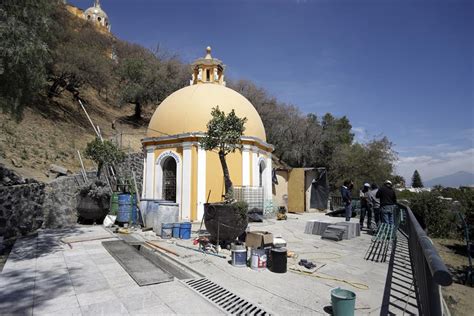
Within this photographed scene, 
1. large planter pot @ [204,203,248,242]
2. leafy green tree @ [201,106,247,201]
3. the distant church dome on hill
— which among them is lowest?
large planter pot @ [204,203,248,242]

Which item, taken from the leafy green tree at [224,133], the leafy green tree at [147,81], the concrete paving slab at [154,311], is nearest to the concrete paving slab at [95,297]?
the concrete paving slab at [154,311]

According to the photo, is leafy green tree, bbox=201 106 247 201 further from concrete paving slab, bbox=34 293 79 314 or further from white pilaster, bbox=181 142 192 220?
concrete paving slab, bbox=34 293 79 314

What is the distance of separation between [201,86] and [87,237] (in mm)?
10374

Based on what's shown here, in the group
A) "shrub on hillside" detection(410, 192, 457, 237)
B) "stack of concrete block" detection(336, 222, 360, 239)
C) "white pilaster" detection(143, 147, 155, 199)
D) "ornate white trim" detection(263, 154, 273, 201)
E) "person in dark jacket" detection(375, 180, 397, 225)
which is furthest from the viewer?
"ornate white trim" detection(263, 154, 273, 201)

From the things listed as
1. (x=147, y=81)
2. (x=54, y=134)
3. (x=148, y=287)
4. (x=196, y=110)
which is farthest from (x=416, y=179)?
(x=148, y=287)

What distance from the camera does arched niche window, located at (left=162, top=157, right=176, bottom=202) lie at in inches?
585

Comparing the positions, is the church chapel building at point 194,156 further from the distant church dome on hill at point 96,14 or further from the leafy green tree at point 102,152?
the distant church dome on hill at point 96,14

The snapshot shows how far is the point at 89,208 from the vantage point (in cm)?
1126

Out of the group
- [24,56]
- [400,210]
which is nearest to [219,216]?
[24,56]

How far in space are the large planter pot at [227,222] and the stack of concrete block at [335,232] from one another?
10.2 feet

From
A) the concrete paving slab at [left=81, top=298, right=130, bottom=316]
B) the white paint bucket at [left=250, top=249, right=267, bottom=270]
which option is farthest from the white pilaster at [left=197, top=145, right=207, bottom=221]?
the concrete paving slab at [left=81, top=298, right=130, bottom=316]

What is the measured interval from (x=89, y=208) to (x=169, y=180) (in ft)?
14.6

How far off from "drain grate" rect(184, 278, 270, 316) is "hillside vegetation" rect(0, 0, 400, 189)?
6359 millimetres

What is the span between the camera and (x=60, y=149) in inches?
735
